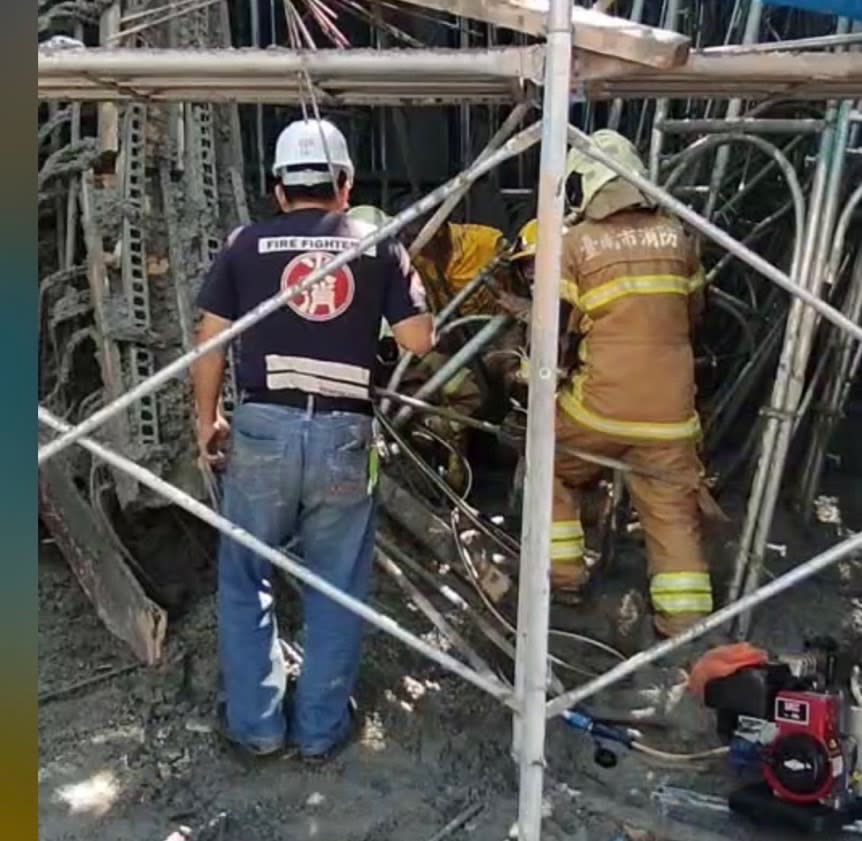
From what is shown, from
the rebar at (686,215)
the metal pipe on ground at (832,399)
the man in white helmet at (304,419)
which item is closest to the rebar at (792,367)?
the metal pipe on ground at (832,399)

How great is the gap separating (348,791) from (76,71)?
6.90ft

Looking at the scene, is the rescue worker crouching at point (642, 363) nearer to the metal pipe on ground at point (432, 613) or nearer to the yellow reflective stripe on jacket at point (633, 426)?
the yellow reflective stripe on jacket at point (633, 426)

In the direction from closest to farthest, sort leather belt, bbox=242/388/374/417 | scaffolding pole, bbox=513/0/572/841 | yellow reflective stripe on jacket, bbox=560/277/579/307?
1. scaffolding pole, bbox=513/0/572/841
2. leather belt, bbox=242/388/374/417
3. yellow reflective stripe on jacket, bbox=560/277/579/307

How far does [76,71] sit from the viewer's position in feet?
12.0

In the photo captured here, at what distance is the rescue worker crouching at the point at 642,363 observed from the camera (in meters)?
4.76

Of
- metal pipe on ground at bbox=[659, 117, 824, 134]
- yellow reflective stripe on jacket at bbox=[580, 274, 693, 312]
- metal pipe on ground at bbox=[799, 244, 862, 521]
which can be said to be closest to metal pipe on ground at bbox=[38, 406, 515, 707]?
yellow reflective stripe on jacket at bbox=[580, 274, 693, 312]

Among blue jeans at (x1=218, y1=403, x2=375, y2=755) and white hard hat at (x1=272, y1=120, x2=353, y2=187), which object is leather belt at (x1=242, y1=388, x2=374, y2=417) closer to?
blue jeans at (x1=218, y1=403, x2=375, y2=755)

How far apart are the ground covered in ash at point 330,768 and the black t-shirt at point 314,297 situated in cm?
110

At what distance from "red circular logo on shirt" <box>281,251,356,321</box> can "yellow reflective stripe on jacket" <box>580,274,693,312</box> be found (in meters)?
1.05

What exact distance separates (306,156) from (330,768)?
1.78 meters

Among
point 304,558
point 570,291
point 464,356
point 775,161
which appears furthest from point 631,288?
point 304,558

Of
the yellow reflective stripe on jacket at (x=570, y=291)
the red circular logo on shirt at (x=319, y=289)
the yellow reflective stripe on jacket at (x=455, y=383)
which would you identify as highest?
the red circular logo on shirt at (x=319, y=289)

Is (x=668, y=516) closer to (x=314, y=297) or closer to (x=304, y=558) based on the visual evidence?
(x=304, y=558)

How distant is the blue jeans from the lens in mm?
4145
